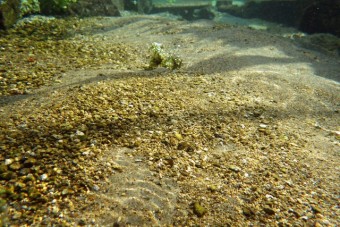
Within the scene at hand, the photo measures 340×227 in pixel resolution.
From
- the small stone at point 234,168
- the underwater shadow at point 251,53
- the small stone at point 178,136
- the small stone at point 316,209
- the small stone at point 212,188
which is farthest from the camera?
the underwater shadow at point 251,53

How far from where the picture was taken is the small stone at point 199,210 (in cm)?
208

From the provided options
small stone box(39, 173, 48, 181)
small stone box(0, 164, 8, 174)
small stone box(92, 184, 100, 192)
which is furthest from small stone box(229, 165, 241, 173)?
small stone box(0, 164, 8, 174)

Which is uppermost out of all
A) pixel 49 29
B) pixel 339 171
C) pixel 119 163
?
pixel 49 29

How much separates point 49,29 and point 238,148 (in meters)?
6.28

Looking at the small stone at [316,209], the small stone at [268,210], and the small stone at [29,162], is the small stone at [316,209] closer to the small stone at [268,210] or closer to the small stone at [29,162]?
the small stone at [268,210]

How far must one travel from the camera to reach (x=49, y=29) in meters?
6.56

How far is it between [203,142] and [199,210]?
937mm

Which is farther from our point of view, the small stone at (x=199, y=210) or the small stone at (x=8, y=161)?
the small stone at (x=8, y=161)

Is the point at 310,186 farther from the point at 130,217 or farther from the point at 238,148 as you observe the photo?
the point at 130,217

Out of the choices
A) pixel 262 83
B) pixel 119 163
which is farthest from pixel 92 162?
pixel 262 83

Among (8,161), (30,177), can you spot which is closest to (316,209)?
(30,177)

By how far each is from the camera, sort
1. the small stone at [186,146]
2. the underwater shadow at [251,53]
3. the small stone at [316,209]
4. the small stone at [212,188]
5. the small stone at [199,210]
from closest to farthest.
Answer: the small stone at [199,210] < the small stone at [316,209] < the small stone at [212,188] < the small stone at [186,146] < the underwater shadow at [251,53]

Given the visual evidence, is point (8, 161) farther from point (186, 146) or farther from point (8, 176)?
point (186, 146)

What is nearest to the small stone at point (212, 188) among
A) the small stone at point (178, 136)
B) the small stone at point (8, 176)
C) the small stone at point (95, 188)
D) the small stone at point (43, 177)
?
the small stone at point (178, 136)
